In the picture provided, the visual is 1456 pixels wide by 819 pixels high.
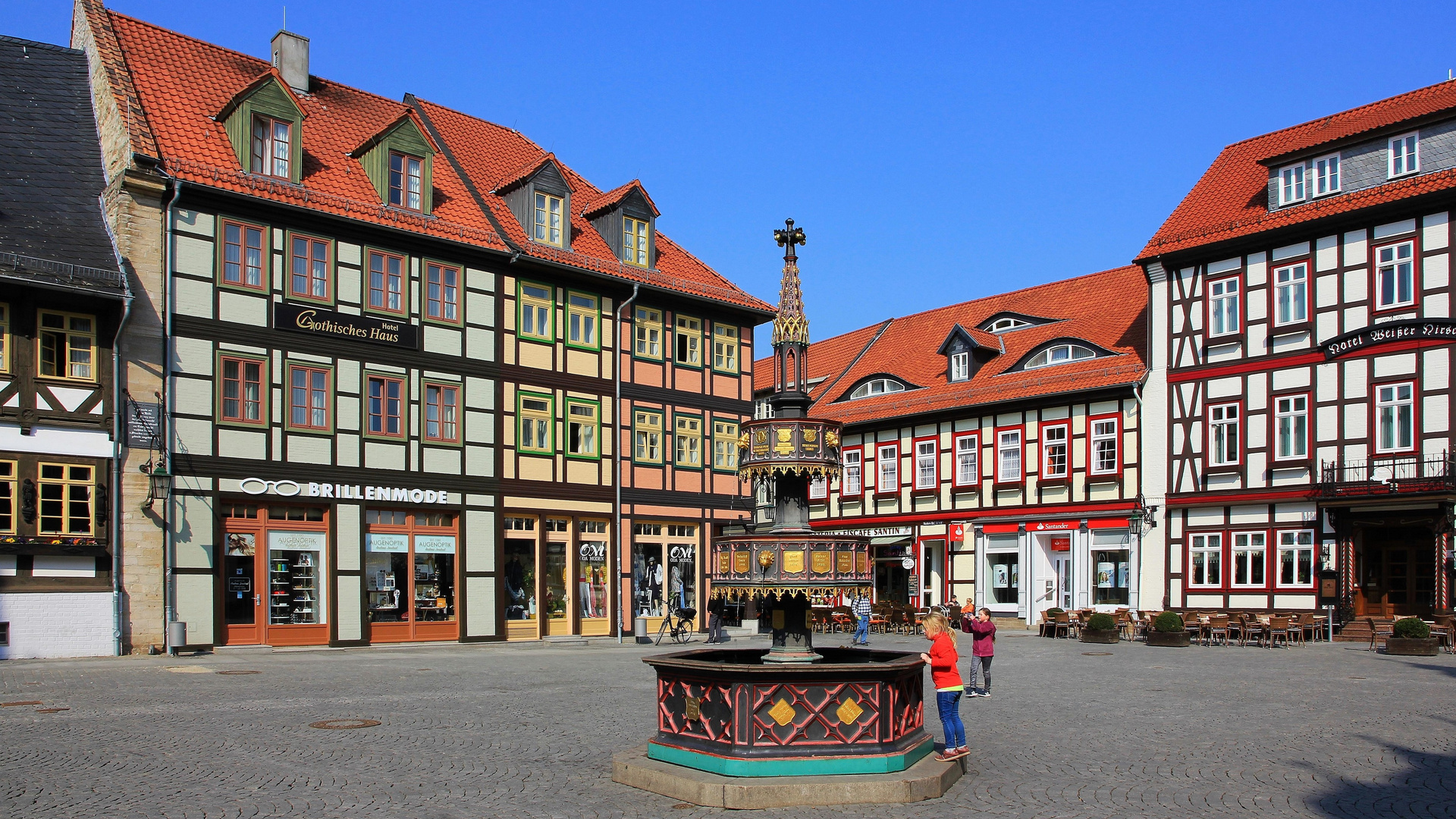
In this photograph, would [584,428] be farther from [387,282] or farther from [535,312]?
[387,282]

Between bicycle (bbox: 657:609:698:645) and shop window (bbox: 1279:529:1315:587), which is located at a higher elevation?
shop window (bbox: 1279:529:1315:587)

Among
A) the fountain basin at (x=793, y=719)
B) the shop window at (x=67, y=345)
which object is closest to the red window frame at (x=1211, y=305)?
the fountain basin at (x=793, y=719)

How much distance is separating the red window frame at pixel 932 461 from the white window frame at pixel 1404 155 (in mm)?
17154

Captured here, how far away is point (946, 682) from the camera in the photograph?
39.5 feet

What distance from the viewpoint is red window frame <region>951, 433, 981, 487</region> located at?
144 feet

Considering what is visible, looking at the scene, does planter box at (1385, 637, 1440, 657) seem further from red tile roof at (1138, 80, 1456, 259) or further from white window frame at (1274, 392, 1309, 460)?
red tile roof at (1138, 80, 1456, 259)

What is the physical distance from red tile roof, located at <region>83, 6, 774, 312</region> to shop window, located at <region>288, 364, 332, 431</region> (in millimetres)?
3593

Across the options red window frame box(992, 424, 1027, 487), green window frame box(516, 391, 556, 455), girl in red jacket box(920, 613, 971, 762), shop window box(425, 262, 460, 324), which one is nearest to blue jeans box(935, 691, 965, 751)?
girl in red jacket box(920, 613, 971, 762)

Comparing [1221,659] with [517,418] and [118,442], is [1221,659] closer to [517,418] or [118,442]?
[517,418]

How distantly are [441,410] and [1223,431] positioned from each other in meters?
21.6

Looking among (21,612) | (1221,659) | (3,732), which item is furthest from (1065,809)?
(21,612)

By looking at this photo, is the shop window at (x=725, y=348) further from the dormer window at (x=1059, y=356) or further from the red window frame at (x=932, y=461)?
the dormer window at (x=1059, y=356)

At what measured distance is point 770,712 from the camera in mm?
10578

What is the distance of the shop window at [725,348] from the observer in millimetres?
37094
